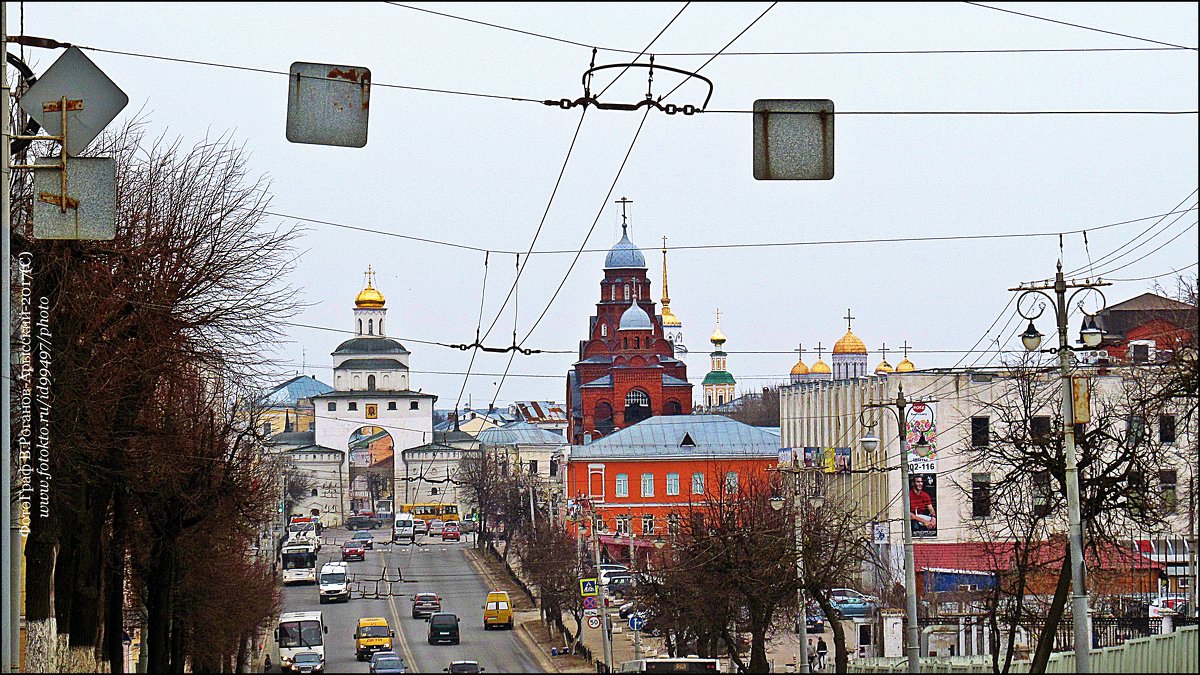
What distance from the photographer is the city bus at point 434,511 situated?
109688 mm

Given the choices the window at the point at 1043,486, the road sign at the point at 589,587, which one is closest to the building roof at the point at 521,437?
the road sign at the point at 589,587

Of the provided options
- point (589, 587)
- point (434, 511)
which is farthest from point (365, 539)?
point (589, 587)

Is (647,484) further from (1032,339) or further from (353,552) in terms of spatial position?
(1032,339)

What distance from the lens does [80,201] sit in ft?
44.1

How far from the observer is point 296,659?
4072cm

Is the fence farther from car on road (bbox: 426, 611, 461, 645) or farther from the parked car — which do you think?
car on road (bbox: 426, 611, 461, 645)

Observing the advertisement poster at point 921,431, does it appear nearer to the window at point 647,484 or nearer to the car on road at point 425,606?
the car on road at point 425,606

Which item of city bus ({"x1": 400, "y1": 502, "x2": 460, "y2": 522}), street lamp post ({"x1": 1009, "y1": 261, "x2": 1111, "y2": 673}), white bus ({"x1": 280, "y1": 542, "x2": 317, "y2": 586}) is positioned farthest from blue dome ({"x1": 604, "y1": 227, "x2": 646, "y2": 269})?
street lamp post ({"x1": 1009, "y1": 261, "x2": 1111, "y2": 673})

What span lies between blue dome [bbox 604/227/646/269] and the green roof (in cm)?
3519

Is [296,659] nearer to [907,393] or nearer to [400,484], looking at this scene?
[907,393]

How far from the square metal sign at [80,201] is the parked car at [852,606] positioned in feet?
110

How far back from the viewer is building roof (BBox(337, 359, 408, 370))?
139625mm

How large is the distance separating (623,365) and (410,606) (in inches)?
2086

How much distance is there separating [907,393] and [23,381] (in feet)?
148
